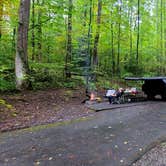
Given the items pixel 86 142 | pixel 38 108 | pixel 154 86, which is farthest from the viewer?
pixel 154 86


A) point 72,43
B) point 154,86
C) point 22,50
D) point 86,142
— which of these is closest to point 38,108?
point 22,50

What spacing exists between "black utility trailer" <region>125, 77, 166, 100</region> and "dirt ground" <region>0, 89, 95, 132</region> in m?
2.74

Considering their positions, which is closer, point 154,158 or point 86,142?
point 154,158

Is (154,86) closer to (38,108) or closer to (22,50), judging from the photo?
(38,108)

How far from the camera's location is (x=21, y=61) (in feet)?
29.0

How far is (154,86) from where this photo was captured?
9266mm

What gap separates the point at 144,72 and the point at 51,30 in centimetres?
854

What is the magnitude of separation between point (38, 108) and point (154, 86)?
16.7ft

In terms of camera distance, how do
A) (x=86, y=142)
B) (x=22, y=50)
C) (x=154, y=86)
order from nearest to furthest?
1. (x=86, y=142)
2. (x=22, y=50)
3. (x=154, y=86)

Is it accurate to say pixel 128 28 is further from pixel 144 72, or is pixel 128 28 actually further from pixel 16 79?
pixel 16 79

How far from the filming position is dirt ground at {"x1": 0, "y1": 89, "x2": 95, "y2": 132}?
5703mm

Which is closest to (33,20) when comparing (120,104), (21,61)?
(21,61)

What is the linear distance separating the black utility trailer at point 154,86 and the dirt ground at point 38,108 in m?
2.74

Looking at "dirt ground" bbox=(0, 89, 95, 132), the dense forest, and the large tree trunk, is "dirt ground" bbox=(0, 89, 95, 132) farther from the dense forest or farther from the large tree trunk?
the dense forest
